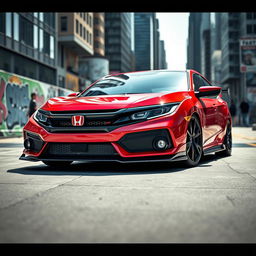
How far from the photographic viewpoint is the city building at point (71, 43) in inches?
1960

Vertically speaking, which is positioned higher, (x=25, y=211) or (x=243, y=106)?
(x=243, y=106)

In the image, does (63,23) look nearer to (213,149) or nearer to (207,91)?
(213,149)

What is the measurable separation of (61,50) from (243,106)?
26.1 meters

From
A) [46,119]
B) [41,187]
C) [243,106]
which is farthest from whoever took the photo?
[243,106]

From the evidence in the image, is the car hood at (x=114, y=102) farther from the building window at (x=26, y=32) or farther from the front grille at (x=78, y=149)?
the building window at (x=26, y=32)

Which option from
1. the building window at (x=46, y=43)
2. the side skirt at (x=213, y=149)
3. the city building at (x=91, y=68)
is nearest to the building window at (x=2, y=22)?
the building window at (x=46, y=43)

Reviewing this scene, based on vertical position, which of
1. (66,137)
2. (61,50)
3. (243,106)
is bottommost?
(66,137)

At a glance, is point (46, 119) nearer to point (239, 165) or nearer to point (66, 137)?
point (66, 137)

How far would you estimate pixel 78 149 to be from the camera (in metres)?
5.62

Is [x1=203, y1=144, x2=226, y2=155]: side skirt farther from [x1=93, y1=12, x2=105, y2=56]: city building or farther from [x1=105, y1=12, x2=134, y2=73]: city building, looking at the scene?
[x1=105, y1=12, x2=134, y2=73]: city building

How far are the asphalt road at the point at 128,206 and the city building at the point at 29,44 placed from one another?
28.5 metres

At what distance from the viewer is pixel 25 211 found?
3189 mm

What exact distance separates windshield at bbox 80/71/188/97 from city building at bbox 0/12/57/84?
1024 inches
